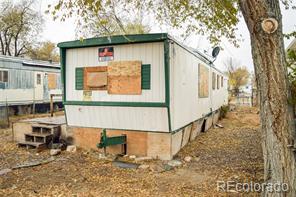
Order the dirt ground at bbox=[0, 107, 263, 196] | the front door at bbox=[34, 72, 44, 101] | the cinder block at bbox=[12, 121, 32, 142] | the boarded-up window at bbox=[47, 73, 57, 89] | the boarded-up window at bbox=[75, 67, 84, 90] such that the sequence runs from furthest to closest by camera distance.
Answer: the boarded-up window at bbox=[47, 73, 57, 89] → the front door at bbox=[34, 72, 44, 101] → the cinder block at bbox=[12, 121, 32, 142] → the boarded-up window at bbox=[75, 67, 84, 90] → the dirt ground at bbox=[0, 107, 263, 196]

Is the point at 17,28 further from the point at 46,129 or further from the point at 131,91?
the point at 131,91

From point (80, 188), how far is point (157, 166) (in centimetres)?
162

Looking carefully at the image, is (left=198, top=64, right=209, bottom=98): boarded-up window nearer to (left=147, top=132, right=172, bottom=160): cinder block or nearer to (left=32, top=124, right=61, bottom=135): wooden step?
(left=147, top=132, right=172, bottom=160): cinder block

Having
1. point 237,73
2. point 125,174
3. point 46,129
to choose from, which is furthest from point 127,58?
point 237,73

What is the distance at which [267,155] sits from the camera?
3.30m

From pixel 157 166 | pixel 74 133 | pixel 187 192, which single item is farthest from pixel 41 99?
pixel 187 192

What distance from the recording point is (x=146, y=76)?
19.6 ft

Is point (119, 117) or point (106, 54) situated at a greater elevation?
point (106, 54)

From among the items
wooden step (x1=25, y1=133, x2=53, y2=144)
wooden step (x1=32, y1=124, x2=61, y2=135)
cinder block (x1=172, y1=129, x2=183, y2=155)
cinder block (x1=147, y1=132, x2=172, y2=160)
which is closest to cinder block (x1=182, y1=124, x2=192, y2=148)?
cinder block (x1=172, y1=129, x2=183, y2=155)

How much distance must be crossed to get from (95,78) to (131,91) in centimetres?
101

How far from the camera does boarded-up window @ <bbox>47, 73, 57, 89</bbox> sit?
16109mm

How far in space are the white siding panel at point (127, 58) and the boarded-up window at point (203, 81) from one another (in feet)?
10.1

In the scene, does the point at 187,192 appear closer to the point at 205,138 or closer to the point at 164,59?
the point at 164,59

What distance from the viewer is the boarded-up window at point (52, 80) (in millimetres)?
16109
